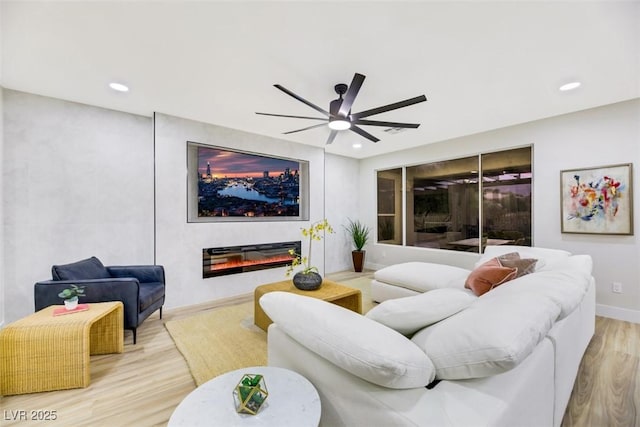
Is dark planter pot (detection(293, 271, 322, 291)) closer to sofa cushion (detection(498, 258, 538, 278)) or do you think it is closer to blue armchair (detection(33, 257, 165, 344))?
blue armchair (detection(33, 257, 165, 344))

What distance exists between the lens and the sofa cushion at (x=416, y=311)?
1172 mm

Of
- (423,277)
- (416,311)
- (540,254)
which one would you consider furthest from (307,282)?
(540,254)

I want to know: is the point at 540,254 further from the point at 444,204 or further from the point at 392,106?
the point at 392,106

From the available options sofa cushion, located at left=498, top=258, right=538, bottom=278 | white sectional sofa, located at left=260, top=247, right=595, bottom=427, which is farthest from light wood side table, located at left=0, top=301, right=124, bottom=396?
sofa cushion, located at left=498, top=258, right=538, bottom=278

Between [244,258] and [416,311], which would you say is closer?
[416,311]

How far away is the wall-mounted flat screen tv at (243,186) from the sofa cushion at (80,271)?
3.87ft

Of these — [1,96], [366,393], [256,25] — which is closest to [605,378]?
[366,393]

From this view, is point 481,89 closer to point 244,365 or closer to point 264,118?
point 264,118

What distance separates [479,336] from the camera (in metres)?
0.88

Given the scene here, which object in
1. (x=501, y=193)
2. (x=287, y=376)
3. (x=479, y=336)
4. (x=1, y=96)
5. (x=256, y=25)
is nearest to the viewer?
(x=479, y=336)

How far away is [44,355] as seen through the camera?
192cm

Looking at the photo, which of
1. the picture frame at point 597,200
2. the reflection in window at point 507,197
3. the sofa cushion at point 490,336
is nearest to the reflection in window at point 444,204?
the reflection in window at point 507,197

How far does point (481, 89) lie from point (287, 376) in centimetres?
322

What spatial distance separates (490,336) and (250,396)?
0.84m
